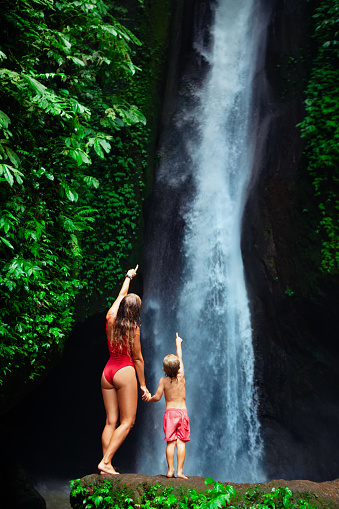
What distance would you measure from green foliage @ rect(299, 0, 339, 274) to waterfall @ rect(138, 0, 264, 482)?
1.83 metres

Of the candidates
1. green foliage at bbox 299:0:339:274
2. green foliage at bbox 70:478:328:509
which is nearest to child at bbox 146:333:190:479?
green foliage at bbox 70:478:328:509

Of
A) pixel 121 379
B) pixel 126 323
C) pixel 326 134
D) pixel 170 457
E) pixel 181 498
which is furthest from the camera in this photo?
pixel 326 134

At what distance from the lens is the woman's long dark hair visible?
13.5 feet

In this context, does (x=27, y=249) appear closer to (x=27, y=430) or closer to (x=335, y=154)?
(x=27, y=430)

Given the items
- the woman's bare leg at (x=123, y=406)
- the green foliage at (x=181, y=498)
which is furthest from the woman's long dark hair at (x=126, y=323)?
the green foliage at (x=181, y=498)

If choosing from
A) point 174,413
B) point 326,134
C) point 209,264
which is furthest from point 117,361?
point 326,134

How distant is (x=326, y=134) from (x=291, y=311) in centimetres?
391

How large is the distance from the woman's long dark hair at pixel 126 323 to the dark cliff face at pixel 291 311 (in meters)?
5.39

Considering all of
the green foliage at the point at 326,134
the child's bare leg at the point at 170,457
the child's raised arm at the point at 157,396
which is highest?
the green foliage at the point at 326,134

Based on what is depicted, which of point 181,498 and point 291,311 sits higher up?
point 291,311

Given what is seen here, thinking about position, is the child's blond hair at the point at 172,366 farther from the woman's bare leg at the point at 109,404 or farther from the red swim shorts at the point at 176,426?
the woman's bare leg at the point at 109,404

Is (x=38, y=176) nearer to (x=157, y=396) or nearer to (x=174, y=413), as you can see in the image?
(x=157, y=396)

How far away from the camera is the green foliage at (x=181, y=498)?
3.63 meters

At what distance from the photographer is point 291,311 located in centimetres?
878
